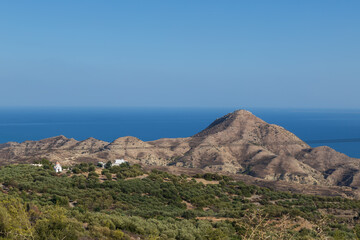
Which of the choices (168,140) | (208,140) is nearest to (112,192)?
(208,140)

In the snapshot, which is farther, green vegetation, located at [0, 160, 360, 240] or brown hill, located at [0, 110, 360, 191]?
brown hill, located at [0, 110, 360, 191]

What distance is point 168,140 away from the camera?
103 metres

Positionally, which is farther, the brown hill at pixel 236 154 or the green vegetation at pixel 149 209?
the brown hill at pixel 236 154

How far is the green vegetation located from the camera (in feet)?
51.3

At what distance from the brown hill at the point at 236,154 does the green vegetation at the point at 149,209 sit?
29.7 metres

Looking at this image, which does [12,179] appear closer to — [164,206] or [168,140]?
[164,206]

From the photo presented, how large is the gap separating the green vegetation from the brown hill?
97.5 feet

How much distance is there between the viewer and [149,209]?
95.3 feet

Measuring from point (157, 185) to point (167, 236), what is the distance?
64.2ft

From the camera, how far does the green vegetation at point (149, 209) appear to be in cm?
1565

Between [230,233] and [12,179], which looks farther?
[12,179]

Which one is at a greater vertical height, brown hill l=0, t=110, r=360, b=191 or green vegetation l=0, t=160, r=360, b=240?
green vegetation l=0, t=160, r=360, b=240

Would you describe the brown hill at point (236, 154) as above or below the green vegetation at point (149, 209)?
below

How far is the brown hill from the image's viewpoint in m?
74.8
